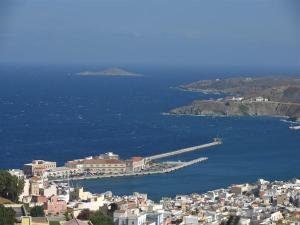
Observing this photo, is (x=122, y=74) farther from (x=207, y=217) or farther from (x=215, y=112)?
(x=207, y=217)

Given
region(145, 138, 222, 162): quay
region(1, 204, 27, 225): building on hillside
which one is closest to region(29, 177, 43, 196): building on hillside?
region(1, 204, 27, 225): building on hillside

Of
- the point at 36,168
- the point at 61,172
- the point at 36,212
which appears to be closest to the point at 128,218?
the point at 36,212

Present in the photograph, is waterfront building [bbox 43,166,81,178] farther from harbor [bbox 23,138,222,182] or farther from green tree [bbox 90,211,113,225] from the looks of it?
green tree [bbox 90,211,113,225]

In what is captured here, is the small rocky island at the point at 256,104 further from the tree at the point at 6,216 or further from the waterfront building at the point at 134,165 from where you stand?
the tree at the point at 6,216

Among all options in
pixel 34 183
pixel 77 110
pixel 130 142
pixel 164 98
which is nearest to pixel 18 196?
pixel 34 183

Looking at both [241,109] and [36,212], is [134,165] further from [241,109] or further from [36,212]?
[241,109]
